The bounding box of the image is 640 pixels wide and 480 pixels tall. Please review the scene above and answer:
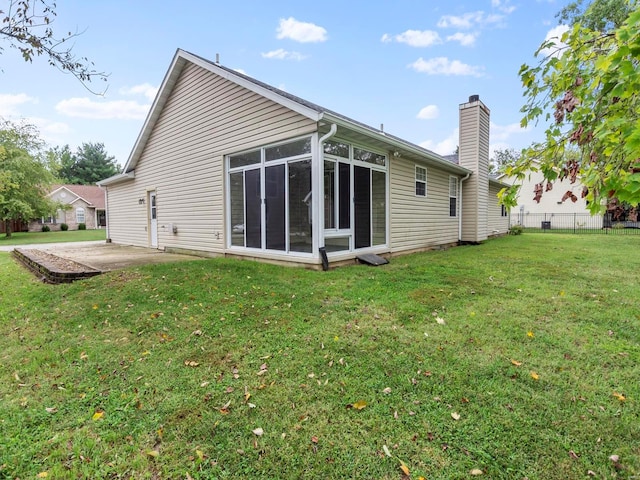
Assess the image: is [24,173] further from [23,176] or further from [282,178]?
[282,178]

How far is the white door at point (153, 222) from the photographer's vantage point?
37.2ft

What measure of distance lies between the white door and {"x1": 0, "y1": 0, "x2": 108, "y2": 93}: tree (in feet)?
24.0

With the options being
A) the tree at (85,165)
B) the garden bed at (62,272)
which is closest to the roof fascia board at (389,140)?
the garden bed at (62,272)

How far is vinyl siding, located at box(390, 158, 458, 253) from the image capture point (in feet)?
27.6

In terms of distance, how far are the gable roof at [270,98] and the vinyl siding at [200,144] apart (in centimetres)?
18

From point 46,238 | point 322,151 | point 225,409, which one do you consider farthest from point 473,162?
point 46,238

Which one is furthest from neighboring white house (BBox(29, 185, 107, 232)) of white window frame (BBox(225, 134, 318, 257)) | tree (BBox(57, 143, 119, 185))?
white window frame (BBox(225, 134, 318, 257))

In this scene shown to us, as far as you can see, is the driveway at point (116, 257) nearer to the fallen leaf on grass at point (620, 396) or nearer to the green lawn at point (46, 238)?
the fallen leaf on grass at point (620, 396)

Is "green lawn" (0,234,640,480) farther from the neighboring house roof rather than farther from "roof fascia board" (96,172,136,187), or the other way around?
the neighboring house roof

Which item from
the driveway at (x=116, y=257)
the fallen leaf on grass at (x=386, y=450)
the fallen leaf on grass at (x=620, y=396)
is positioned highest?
the driveway at (x=116, y=257)

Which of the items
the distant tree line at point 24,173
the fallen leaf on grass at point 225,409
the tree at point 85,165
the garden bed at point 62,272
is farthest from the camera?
the tree at point 85,165

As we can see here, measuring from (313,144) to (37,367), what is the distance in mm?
5007

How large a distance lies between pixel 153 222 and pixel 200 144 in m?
4.08

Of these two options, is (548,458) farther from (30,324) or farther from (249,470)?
(30,324)
